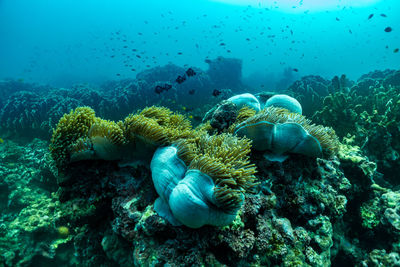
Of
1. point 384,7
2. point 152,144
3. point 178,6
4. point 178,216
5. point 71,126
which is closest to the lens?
point 178,216

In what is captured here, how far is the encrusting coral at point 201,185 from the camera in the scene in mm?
1784

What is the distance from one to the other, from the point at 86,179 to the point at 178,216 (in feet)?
5.93

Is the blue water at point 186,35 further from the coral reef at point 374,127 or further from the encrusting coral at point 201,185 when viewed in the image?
the encrusting coral at point 201,185

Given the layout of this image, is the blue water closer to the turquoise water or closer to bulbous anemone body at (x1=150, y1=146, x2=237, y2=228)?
the turquoise water

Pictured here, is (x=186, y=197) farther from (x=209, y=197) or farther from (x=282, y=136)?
(x=282, y=136)

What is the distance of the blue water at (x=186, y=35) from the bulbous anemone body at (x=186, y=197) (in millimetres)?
69779

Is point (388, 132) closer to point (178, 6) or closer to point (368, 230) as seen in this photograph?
point (368, 230)

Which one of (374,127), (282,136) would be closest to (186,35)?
(374,127)

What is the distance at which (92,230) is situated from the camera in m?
3.08

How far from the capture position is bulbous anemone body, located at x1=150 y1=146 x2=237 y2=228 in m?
1.78

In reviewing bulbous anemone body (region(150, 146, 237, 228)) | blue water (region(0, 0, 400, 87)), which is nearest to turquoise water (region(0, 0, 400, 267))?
bulbous anemone body (region(150, 146, 237, 228))

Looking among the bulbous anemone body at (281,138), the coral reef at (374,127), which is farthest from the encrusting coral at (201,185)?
the coral reef at (374,127)

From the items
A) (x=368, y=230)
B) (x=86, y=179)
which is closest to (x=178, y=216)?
(x=86, y=179)

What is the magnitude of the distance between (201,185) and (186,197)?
194mm
